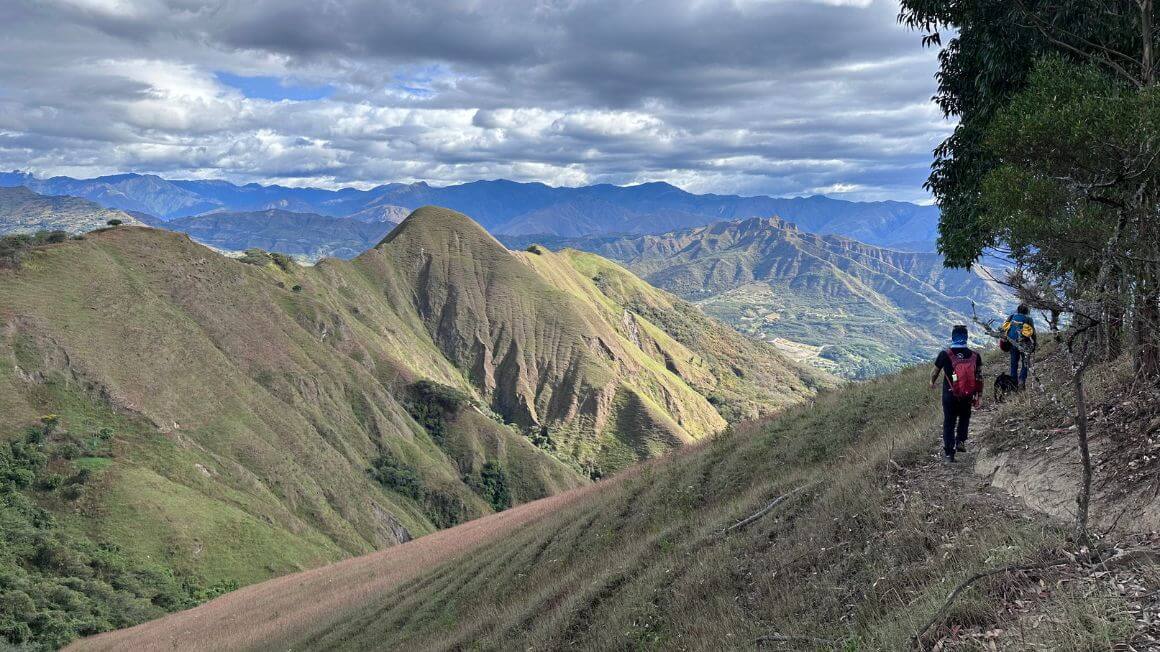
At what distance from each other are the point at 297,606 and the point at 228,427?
6669cm

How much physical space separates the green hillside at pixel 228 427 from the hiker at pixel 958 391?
5814 cm

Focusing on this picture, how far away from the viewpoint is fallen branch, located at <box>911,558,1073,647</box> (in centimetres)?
579

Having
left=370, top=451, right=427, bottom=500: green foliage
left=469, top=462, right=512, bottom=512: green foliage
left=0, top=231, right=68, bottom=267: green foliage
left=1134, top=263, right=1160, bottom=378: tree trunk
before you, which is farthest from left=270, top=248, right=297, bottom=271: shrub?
left=1134, top=263, right=1160, bottom=378: tree trunk

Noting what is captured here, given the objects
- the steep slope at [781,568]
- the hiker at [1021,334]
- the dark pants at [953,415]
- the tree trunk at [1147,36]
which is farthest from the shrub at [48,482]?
the tree trunk at [1147,36]

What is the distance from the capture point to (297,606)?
27188 millimetres

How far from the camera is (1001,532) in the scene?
24.0 feet

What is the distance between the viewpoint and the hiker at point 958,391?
1043 cm

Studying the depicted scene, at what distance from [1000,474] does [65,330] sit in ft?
306

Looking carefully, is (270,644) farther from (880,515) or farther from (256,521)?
(256,521)

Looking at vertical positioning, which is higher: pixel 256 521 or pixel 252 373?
pixel 252 373

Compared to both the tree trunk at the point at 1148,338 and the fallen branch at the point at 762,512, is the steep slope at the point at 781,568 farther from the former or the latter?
the tree trunk at the point at 1148,338

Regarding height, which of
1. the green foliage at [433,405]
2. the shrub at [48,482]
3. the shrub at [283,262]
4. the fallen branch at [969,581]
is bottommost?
the green foliage at [433,405]

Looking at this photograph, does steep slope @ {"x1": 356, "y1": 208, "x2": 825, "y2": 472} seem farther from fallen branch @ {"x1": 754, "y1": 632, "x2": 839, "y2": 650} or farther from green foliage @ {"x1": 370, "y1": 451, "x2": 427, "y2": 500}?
fallen branch @ {"x1": 754, "y1": 632, "x2": 839, "y2": 650}

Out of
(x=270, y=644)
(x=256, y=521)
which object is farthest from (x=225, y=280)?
(x=270, y=644)
